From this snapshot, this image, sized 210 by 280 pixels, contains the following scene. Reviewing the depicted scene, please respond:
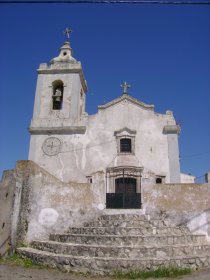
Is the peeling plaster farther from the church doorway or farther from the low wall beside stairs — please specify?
the church doorway

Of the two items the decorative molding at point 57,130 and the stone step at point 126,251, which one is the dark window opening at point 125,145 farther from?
the stone step at point 126,251

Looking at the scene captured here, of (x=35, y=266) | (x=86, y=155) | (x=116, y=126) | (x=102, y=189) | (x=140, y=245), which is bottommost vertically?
(x=35, y=266)

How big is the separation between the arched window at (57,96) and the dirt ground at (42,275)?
13.3 metres

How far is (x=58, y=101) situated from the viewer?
20.4m

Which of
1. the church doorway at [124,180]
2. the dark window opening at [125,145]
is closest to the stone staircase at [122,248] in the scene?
the church doorway at [124,180]

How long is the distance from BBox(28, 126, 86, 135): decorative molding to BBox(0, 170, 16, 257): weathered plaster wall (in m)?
7.27

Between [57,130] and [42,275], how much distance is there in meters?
11.6

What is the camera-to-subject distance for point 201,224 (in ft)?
37.3

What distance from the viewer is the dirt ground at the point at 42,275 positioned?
766cm

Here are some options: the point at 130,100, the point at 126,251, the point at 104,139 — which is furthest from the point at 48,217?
the point at 130,100

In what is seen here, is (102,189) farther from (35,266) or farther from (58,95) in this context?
(58,95)

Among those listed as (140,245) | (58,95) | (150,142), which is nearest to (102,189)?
(140,245)

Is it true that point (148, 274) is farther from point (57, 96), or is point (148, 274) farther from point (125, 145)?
point (57, 96)

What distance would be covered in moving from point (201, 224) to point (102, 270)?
5.06m
